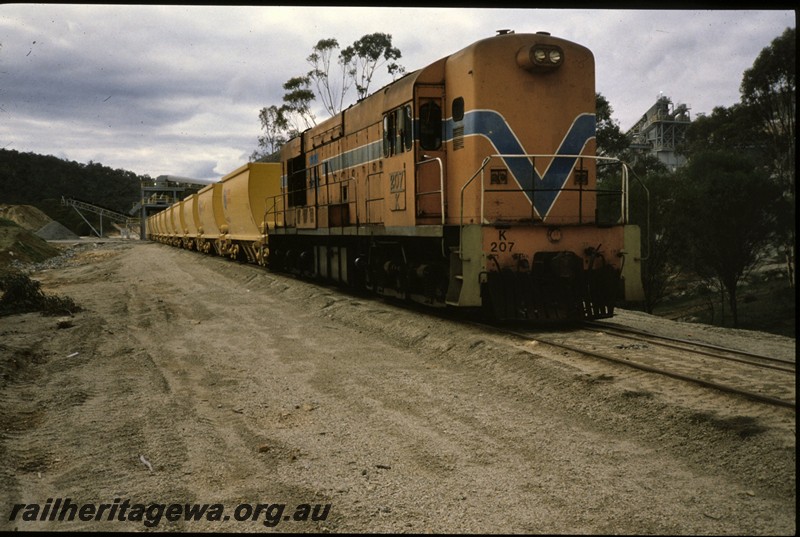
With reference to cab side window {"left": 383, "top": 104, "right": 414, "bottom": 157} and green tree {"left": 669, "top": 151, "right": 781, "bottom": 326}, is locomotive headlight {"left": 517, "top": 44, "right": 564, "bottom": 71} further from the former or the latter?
green tree {"left": 669, "top": 151, "right": 781, "bottom": 326}

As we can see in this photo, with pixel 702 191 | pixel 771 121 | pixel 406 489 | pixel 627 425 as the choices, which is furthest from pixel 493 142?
pixel 702 191

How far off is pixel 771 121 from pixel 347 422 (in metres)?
20.5

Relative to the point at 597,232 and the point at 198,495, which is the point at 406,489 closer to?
the point at 198,495

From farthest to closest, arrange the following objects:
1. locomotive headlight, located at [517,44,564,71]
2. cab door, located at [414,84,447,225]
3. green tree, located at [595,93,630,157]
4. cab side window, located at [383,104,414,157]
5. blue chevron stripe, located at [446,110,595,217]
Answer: green tree, located at [595,93,630,157]
cab side window, located at [383,104,414,157]
cab door, located at [414,84,447,225]
blue chevron stripe, located at [446,110,595,217]
locomotive headlight, located at [517,44,564,71]

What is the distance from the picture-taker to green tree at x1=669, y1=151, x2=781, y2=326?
24.6 meters

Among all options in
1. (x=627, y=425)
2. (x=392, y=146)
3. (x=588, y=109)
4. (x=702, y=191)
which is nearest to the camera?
(x=627, y=425)

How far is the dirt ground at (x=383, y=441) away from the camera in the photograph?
346cm

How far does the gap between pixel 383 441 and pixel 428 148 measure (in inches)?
263

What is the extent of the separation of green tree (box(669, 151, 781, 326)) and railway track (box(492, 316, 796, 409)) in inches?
744

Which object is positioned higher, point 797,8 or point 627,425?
point 797,8

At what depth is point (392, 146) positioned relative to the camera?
11195mm

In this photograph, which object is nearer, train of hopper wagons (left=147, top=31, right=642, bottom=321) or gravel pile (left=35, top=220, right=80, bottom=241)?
train of hopper wagons (left=147, top=31, right=642, bottom=321)
